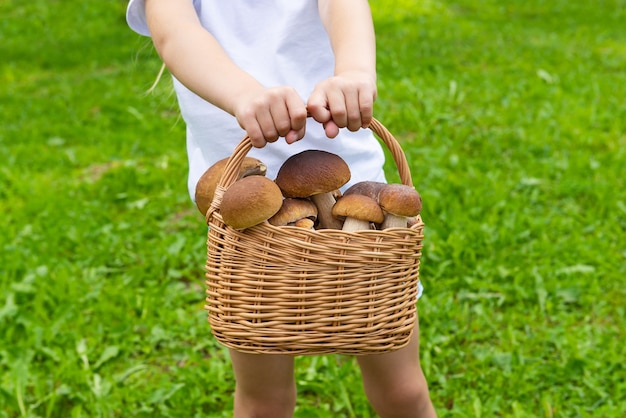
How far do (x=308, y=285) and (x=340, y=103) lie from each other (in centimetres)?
37

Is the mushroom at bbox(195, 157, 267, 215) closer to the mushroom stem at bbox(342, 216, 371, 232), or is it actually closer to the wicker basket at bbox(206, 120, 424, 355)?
the wicker basket at bbox(206, 120, 424, 355)

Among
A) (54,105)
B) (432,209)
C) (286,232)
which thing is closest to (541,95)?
(432,209)

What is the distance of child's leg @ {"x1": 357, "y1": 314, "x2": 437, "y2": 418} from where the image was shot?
6.58 feet

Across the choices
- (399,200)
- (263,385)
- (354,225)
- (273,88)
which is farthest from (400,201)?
(263,385)

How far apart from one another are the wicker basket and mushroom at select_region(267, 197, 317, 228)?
7 cm

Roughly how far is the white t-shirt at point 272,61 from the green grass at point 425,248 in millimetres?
502

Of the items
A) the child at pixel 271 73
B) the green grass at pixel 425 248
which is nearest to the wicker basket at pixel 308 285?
the child at pixel 271 73

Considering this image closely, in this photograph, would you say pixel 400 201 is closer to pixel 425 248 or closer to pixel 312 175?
pixel 312 175

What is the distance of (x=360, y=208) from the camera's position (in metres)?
1.61

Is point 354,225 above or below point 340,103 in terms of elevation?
below

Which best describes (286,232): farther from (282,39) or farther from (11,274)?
(11,274)

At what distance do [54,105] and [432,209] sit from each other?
428 cm

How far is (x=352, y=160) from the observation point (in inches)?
79.3

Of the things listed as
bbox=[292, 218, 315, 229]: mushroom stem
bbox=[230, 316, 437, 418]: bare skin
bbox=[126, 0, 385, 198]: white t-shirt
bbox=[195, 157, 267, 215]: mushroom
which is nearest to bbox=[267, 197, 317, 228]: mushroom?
bbox=[292, 218, 315, 229]: mushroom stem
